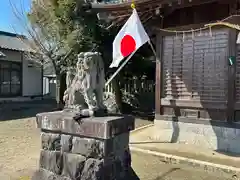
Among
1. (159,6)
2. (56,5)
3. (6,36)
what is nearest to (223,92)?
(159,6)

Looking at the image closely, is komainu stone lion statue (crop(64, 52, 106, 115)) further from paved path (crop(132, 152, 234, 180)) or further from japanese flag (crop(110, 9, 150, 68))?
japanese flag (crop(110, 9, 150, 68))

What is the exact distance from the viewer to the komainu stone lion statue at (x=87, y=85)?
13.7 feet

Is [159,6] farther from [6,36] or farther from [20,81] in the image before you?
[6,36]

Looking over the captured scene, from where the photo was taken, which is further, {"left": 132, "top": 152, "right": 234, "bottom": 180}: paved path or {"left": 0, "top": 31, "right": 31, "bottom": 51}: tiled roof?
{"left": 0, "top": 31, "right": 31, "bottom": 51}: tiled roof

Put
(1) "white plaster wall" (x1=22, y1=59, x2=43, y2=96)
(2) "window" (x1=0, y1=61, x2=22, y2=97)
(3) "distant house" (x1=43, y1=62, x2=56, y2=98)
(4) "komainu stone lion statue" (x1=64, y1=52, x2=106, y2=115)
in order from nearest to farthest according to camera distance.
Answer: (4) "komainu stone lion statue" (x1=64, y1=52, x2=106, y2=115)
(2) "window" (x1=0, y1=61, x2=22, y2=97)
(1) "white plaster wall" (x1=22, y1=59, x2=43, y2=96)
(3) "distant house" (x1=43, y1=62, x2=56, y2=98)

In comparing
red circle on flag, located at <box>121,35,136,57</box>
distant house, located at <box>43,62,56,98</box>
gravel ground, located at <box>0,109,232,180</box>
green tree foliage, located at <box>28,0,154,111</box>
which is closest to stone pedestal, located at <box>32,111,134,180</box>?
gravel ground, located at <box>0,109,232,180</box>

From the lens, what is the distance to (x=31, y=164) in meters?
6.17

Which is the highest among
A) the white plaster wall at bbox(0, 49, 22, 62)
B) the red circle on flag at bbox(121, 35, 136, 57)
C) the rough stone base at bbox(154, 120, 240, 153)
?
the white plaster wall at bbox(0, 49, 22, 62)

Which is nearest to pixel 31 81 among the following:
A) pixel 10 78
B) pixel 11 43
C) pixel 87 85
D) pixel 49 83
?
pixel 10 78

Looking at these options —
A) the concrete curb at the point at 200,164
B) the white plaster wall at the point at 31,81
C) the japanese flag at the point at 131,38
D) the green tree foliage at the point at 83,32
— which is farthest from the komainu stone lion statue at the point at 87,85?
the white plaster wall at the point at 31,81

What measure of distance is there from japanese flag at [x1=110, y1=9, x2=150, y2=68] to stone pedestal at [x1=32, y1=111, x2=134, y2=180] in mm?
2686

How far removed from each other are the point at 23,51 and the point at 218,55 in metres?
15.4

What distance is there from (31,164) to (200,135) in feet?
13.2

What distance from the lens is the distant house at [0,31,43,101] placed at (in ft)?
63.5
